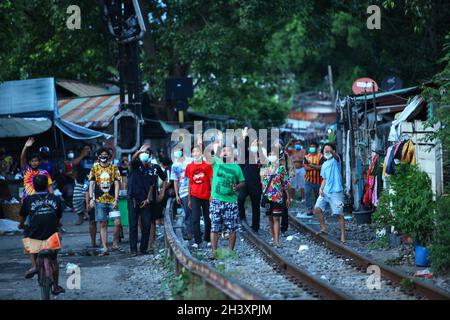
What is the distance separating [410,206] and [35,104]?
45.0ft

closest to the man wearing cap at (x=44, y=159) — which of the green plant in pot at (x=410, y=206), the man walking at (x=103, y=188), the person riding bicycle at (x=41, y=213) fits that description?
the man walking at (x=103, y=188)

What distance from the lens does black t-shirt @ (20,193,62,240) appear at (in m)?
9.94

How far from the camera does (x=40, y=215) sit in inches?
392

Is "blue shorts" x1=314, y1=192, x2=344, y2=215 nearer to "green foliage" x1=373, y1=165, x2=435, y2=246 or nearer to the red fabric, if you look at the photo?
the red fabric

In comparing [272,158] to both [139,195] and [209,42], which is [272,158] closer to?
[139,195]

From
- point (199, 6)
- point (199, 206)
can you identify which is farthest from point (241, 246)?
point (199, 6)

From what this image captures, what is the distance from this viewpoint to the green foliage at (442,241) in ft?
35.9

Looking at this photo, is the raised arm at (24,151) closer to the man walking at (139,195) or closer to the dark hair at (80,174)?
the dark hair at (80,174)

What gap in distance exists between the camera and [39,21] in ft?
103

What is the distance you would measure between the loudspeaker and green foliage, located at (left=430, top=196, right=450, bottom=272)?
54.2 ft

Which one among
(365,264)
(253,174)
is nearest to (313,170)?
(253,174)

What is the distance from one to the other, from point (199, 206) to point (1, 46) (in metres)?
8.27

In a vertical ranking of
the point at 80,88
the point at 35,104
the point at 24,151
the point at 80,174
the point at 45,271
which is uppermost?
the point at 80,88

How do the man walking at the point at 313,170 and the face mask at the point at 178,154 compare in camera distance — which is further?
the man walking at the point at 313,170
